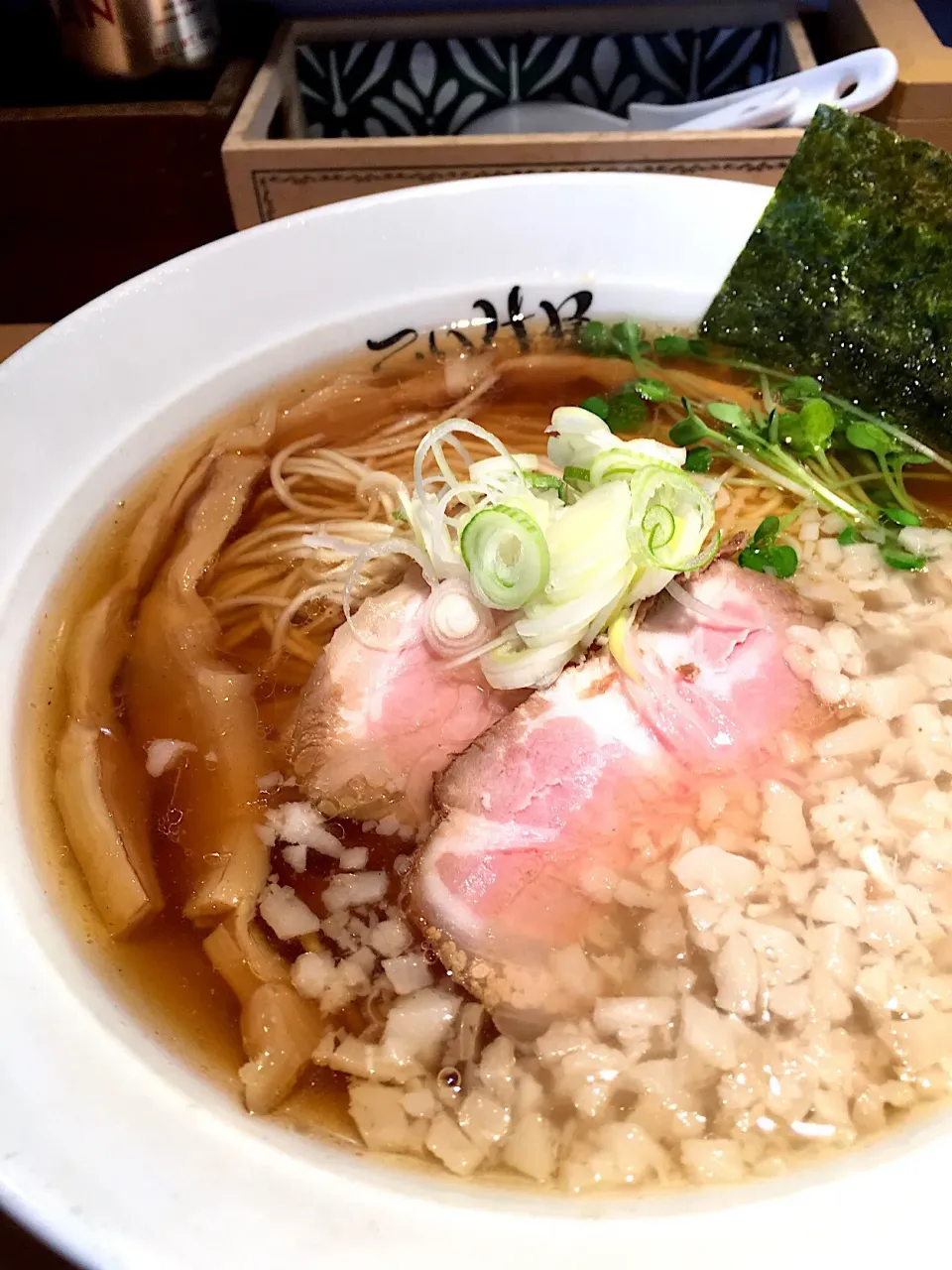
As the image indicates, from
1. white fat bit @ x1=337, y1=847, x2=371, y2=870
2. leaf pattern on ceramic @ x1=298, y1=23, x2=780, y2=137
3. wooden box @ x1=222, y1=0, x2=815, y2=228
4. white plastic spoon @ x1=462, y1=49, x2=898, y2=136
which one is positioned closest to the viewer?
white fat bit @ x1=337, y1=847, x2=371, y2=870

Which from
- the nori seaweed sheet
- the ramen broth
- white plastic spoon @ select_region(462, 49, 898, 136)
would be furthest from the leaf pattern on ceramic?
the ramen broth

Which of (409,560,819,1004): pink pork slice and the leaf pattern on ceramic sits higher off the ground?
the leaf pattern on ceramic

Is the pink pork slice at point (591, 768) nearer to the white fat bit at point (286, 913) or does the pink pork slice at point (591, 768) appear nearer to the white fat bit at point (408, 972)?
the white fat bit at point (408, 972)

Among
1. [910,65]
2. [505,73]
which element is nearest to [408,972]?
[910,65]

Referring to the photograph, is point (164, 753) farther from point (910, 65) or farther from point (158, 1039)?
point (910, 65)

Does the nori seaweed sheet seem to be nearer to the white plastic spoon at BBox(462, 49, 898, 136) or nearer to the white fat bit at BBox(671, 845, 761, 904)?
the white plastic spoon at BBox(462, 49, 898, 136)
